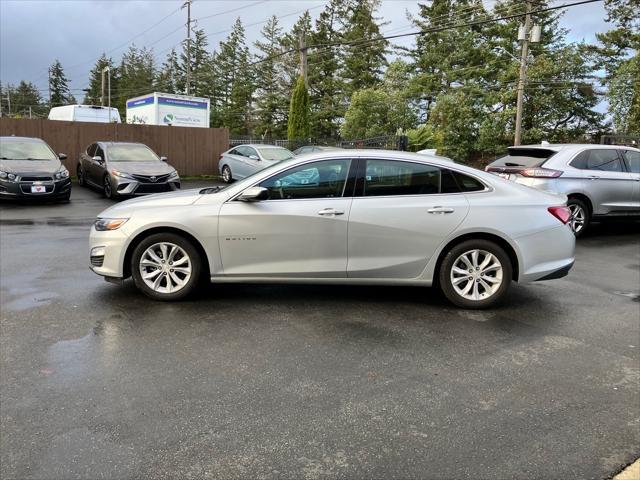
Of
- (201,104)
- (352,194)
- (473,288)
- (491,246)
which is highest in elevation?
(201,104)

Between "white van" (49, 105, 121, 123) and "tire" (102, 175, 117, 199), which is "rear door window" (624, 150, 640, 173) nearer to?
"tire" (102, 175, 117, 199)

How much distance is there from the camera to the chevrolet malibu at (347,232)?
5254mm

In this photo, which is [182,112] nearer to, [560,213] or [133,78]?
[560,213]

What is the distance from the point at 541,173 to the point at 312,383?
6.85m

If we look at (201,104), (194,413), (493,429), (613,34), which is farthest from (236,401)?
(613,34)

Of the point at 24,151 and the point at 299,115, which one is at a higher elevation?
the point at 299,115

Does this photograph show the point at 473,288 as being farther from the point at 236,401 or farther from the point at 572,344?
the point at 236,401

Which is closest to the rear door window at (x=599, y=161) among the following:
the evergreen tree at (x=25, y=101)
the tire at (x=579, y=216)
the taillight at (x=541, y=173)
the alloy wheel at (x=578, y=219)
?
the taillight at (x=541, y=173)

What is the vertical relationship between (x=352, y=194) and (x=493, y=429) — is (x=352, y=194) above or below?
above

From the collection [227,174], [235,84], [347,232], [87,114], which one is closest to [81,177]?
[227,174]

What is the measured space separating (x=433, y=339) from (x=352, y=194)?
160cm

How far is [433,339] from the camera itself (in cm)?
465

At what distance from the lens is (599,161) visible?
9625mm

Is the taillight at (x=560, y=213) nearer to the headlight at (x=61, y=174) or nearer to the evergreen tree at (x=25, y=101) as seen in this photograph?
the headlight at (x=61, y=174)
